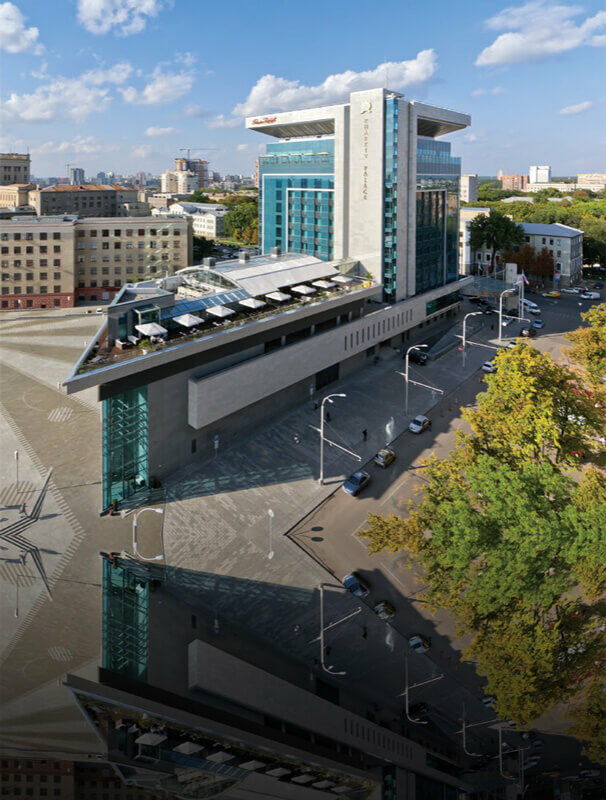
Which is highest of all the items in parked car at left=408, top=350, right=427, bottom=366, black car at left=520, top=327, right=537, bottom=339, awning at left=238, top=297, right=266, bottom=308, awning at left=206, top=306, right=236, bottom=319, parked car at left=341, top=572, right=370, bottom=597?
awning at left=238, top=297, right=266, bottom=308

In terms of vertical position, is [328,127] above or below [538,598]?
above

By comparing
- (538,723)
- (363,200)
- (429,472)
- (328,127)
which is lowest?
(538,723)

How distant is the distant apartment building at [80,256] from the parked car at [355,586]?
74930 mm

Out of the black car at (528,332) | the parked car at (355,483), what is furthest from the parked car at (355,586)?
→ the black car at (528,332)

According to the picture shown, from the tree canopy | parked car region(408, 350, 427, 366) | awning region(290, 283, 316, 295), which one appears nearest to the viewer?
the tree canopy

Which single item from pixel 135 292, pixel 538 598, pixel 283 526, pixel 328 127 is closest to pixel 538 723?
pixel 538 598

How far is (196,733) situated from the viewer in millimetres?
24656

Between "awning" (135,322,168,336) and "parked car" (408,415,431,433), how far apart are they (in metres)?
23.6

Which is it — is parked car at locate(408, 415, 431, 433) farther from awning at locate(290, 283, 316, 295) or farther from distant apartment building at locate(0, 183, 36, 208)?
distant apartment building at locate(0, 183, 36, 208)

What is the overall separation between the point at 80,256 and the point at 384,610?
3215 inches

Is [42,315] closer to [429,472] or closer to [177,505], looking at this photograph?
[177,505]

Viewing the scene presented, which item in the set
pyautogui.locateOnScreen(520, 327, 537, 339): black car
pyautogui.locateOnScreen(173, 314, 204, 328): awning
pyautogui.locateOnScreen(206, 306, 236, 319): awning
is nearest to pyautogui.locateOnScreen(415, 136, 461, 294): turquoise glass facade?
pyautogui.locateOnScreen(520, 327, 537, 339): black car

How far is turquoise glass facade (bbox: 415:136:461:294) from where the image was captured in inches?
3022

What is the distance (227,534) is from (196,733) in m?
15.1
